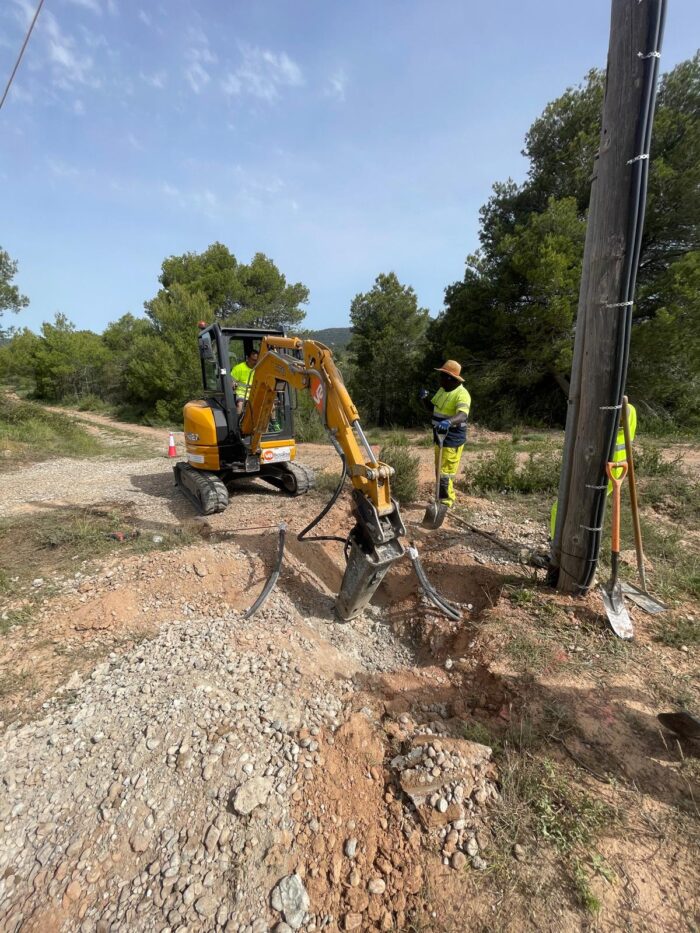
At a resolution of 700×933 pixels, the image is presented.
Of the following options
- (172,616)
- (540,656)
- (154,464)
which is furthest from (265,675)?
(154,464)

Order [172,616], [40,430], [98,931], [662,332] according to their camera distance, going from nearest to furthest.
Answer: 1. [98,931]
2. [172,616]
3. [662,332]
4. [40,430]

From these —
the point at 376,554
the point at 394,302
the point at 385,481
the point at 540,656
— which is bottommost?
the point at 540,656

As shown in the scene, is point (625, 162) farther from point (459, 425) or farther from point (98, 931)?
point (98, 931)

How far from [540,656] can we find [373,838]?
1.59 m

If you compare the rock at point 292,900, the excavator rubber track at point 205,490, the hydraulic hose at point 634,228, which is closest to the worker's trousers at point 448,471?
the hydraulic hose at point 634,228

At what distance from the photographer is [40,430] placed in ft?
42.9

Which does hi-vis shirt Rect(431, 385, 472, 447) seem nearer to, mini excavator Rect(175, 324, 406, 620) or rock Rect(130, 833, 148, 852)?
mini excavator Rect(175, 324, 406, 620)

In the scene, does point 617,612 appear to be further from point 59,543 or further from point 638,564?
point 59,543

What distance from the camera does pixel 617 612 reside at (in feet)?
10.3

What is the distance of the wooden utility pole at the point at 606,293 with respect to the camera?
270cm

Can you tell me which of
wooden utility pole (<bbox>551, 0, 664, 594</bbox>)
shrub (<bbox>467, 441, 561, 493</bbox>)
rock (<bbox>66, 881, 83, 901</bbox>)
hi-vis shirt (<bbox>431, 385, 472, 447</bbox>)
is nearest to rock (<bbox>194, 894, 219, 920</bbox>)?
rock (<bbox>66, 881, 83, 901</bbox>)

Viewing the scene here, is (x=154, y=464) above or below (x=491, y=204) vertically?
below

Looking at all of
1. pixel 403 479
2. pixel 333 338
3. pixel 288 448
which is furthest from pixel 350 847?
pixel 333 338

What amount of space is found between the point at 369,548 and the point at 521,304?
12.7 m
